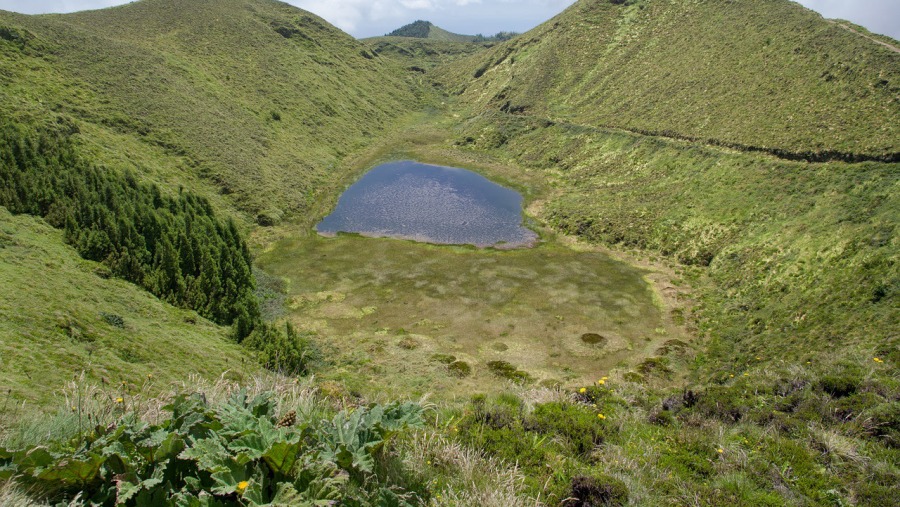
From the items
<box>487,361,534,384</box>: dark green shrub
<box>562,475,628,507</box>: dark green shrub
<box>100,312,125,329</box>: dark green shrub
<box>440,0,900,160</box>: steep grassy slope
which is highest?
<box>440,0,900,160</box>: steep grassy slope

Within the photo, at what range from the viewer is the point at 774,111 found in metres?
58.0

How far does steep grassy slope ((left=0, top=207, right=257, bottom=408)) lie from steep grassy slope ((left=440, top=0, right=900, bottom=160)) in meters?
59.9

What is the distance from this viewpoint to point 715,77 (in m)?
72.7

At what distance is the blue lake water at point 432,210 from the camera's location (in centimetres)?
5906

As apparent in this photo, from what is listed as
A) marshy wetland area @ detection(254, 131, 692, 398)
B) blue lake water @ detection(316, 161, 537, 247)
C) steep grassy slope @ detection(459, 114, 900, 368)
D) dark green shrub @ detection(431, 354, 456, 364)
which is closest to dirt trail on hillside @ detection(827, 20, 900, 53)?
steep grassy slope @ detection(459, 114, 900, 368)

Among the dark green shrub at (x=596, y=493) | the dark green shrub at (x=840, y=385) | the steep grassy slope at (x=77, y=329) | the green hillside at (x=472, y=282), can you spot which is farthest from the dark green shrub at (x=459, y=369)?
the dark green shrub at (x=596, y=493)

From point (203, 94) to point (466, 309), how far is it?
225ft

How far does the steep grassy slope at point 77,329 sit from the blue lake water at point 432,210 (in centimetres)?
3046

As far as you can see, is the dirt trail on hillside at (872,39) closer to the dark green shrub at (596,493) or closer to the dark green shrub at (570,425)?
→ the dark green shrub at (570,425)

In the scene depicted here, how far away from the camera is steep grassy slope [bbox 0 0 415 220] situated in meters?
60.4

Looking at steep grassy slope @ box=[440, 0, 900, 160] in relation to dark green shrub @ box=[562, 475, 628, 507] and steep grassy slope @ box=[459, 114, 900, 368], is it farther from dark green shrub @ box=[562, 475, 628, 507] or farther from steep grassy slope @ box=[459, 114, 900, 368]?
dark green shrub @ box=[562, 475, 628, 507]

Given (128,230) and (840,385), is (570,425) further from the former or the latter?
(128,230)

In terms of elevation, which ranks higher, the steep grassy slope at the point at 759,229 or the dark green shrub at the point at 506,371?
the steep grassy slope at the point at 759,229

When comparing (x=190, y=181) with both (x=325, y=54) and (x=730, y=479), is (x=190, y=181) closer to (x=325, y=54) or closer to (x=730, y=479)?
(x=730, y=479)
